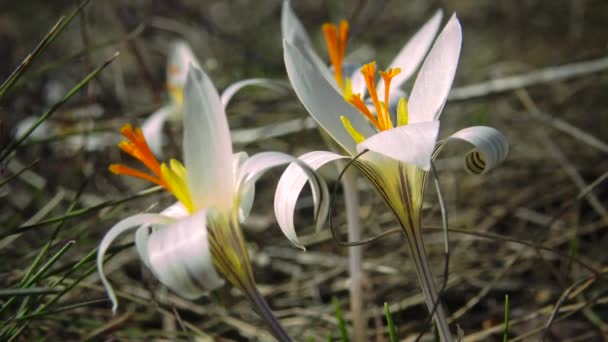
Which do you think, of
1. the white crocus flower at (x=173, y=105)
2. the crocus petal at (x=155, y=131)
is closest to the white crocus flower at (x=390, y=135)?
the white crocus flower at (x=173, y=105)

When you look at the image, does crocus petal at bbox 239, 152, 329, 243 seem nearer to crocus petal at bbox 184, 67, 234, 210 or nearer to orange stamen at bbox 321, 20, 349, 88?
crocus petal at bbox 184, 67, 234, 210

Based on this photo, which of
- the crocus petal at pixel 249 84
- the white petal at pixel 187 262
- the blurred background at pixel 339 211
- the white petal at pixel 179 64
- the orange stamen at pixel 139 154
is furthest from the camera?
the white petal at pixel 179 64

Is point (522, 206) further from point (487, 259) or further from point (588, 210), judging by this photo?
point (487, 259)

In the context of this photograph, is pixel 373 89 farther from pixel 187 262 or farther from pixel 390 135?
pixel 187 262

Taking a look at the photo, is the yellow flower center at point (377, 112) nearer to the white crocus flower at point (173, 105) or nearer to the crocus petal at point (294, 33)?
the crocus petal at point (294, 33)

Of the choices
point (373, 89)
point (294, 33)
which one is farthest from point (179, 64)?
point (373, 89)
